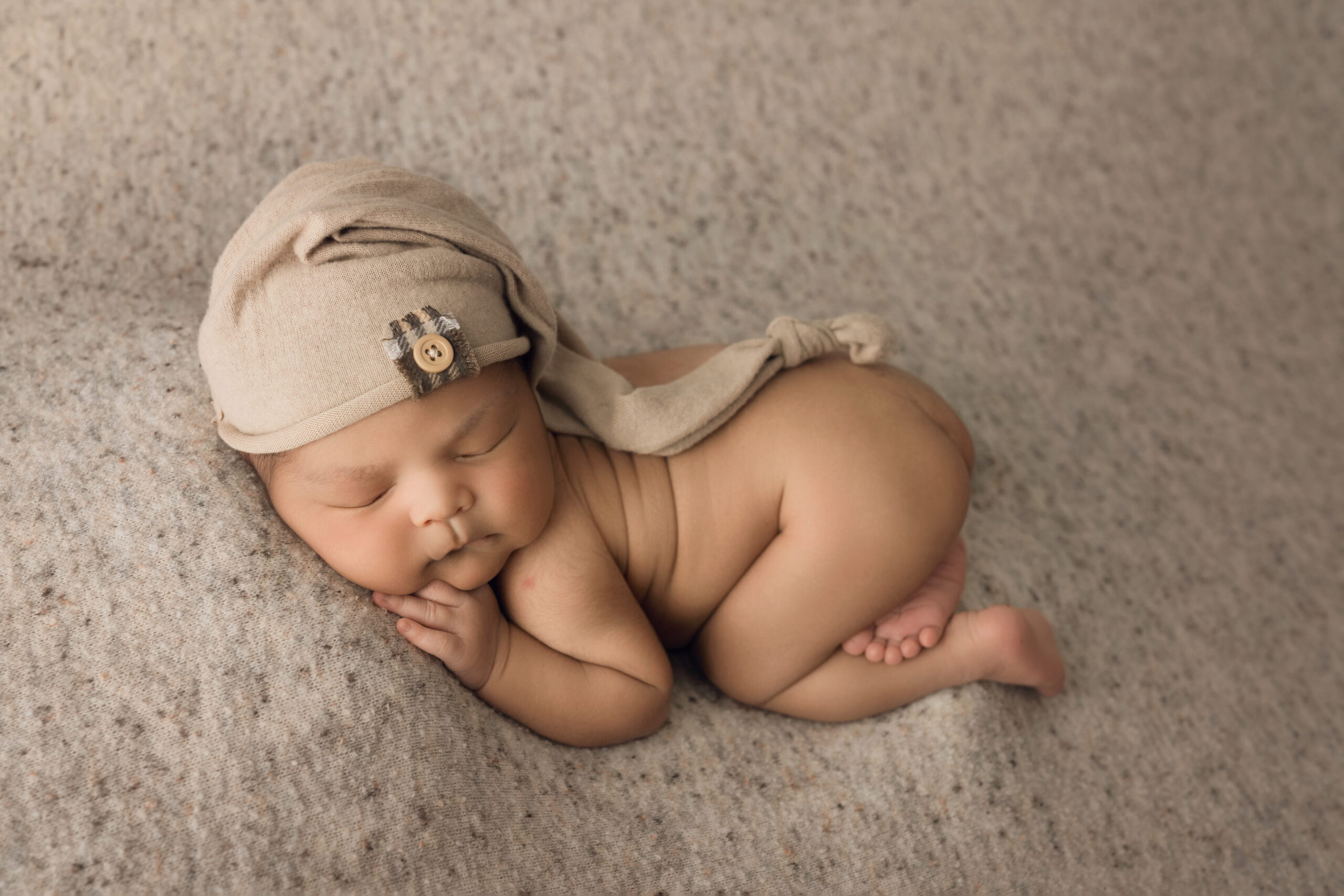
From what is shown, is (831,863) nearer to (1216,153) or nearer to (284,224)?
(284,224)

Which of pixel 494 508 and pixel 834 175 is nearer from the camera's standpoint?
pixel 494 508

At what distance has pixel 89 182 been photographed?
4.18 ft

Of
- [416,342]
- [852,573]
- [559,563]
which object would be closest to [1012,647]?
[852,573]

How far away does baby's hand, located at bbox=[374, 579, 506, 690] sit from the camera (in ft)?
3.13

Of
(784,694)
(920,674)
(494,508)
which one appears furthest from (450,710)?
(920,674)

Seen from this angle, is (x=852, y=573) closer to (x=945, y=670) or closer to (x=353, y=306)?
(x=945, y=670)

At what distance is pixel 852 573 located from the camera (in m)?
1.08

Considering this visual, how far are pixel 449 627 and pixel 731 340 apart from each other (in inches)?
26.5

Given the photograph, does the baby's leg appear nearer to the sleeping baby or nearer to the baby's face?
the sleeping baby

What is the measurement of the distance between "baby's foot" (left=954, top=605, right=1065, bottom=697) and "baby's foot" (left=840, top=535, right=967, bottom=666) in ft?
0.09

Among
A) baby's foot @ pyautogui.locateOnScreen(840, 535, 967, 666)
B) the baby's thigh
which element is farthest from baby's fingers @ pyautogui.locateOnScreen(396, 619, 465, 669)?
baby's foot @ pyautogui.locateOnScreen(840, 535, 967, 666)

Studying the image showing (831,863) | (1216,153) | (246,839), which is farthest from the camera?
(1216,153)

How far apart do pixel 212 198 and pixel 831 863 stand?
1.13m

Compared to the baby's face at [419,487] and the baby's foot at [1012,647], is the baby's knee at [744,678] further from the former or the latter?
the baby's face at [419,487]
